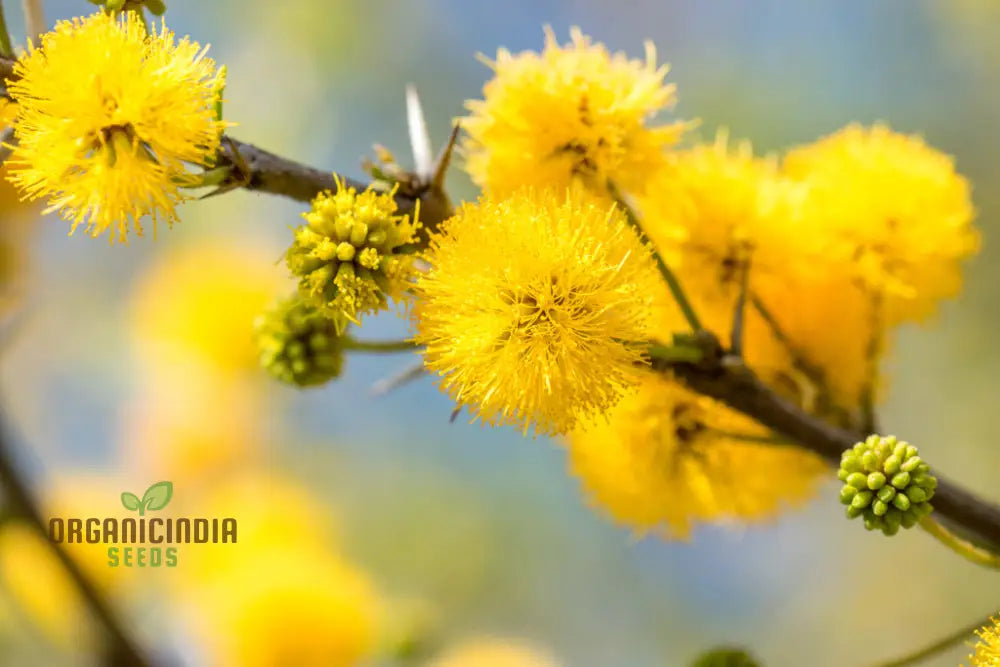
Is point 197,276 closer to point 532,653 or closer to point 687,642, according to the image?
point 532,653

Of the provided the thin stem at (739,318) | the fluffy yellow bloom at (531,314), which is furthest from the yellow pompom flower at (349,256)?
the thin stem at (739,318)

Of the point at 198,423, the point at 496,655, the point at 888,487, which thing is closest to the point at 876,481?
the point at 888,487

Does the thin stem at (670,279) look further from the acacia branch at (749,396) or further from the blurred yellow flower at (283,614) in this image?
the blurred yellow flower at (283,614)

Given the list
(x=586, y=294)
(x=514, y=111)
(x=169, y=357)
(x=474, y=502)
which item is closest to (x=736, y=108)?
(x=474, y=502)

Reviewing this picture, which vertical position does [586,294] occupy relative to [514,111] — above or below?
below

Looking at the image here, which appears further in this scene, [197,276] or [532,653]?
A: [197,276]
